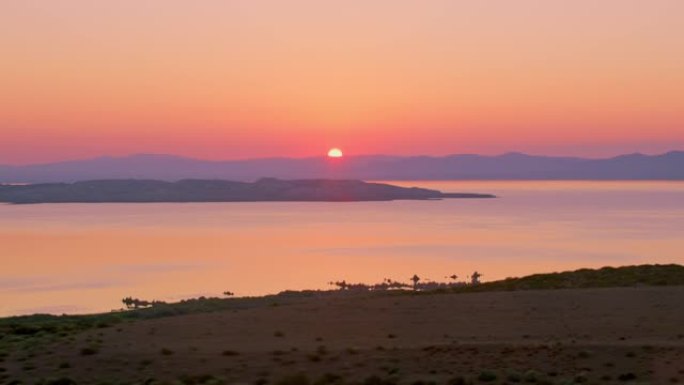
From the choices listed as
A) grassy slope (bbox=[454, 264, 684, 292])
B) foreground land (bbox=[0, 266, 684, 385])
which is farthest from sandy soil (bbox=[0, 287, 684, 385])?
grassy slope (bbox=[454, 264, 684, 292])

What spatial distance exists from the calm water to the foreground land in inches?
842

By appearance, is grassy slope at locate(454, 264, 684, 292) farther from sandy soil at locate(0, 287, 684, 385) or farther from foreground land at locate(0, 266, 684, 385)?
sandy soil at locate(0, 287, 684, 385)

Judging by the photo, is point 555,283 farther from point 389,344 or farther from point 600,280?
point 389,344

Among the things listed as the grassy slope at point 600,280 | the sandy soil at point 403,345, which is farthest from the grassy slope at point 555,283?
the sandy soil at point 403,345

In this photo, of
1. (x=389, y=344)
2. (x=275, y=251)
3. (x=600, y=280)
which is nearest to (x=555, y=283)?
(x=600, y=280)

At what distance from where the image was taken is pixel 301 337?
16.9 metres

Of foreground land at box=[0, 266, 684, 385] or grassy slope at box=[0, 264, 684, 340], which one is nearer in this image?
foreground land at box=[0, 266, 684, 385]

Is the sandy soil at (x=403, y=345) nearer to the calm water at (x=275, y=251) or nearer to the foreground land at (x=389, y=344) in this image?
the foreground land at (x=389, y=344)

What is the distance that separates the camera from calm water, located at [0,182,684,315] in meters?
48.8

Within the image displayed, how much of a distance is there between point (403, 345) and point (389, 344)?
326mm

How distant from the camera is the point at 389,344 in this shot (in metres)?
15.5

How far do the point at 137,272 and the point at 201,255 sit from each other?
13.2 m

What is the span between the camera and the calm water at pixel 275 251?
1921 inches

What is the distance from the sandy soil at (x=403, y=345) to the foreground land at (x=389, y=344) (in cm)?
2
